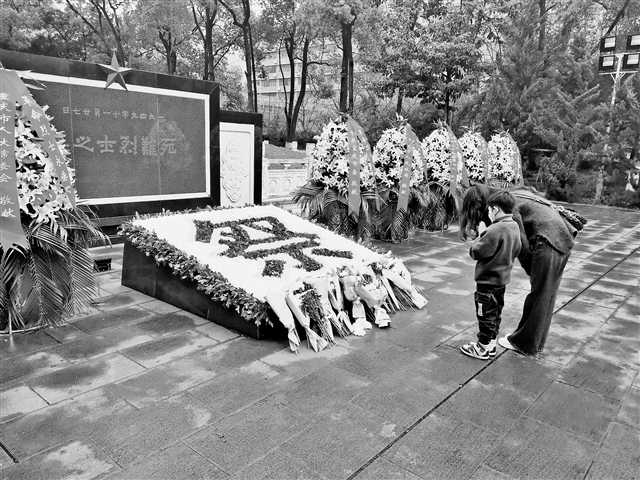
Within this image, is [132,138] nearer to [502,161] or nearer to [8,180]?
[8,180]

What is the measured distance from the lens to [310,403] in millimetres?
3141

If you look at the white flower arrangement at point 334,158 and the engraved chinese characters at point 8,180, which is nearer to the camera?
the engraved chinese characters at point 8,180

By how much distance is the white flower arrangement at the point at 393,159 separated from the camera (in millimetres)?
8852

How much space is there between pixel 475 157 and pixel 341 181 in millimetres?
4770

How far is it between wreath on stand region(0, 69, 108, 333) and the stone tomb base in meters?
0.86

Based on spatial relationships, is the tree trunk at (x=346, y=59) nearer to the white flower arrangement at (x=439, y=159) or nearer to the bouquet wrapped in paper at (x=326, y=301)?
the white flower arrangement at (x=439, y=159)

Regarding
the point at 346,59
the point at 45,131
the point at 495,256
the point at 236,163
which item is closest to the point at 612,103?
the point at 346,59

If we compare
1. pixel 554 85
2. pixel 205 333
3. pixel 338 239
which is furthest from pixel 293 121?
pixel 205 333

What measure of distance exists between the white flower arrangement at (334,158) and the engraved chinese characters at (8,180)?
15.4ft

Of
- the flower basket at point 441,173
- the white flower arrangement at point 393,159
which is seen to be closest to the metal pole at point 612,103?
the flower basket at point 441,173

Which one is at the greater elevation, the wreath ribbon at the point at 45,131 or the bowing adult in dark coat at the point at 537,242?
the wreath ribbon at the point at 45,131

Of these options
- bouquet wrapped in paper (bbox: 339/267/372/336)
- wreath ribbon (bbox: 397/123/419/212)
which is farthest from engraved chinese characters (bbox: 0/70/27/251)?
wreath ribbon (bbox: 397/123/419/212)

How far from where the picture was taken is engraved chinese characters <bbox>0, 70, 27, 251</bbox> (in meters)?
4.01

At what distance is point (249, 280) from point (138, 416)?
163 cm
